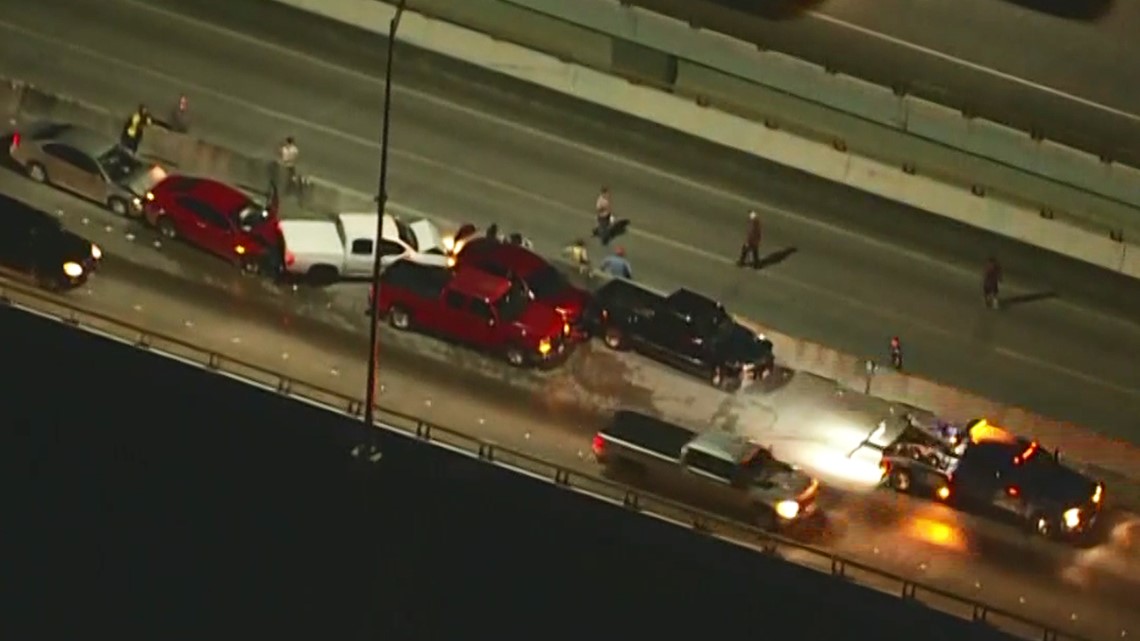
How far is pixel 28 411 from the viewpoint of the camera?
20766 mm

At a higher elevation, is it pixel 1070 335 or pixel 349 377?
pixel 1070 335

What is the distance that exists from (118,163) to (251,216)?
154 cm

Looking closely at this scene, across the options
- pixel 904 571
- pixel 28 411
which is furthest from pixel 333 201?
pixel 904 571

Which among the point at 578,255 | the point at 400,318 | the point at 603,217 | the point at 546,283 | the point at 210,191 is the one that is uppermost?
the point at 603,217

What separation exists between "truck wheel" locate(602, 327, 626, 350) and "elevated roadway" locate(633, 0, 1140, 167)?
3703mm

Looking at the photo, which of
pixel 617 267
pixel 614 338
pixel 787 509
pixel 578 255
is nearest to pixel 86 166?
pixel 578 255

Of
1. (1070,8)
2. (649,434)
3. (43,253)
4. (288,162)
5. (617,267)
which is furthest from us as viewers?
(1070,8)

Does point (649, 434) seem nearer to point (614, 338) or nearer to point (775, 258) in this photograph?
point (614, 338)

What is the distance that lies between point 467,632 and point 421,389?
7.15ft

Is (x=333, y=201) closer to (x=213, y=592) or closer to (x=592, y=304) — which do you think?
(x=592, y=304)

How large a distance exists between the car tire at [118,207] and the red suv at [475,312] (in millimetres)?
2727

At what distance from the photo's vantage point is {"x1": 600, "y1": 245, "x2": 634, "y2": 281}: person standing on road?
21.7 metres

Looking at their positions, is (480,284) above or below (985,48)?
below

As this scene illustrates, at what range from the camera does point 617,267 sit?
21688 millimetres
